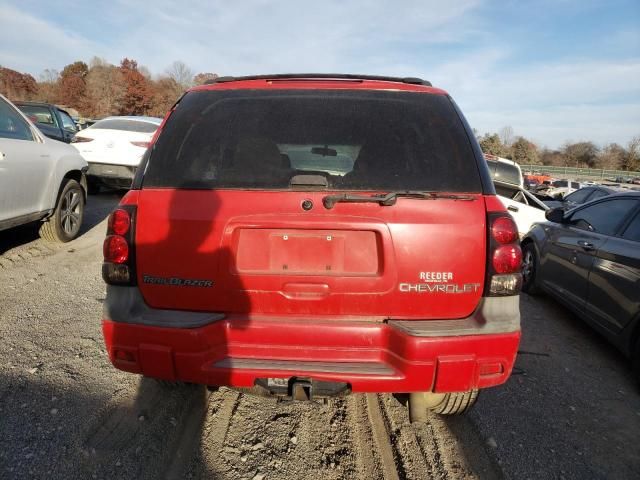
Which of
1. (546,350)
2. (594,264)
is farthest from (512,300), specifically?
(594,264)

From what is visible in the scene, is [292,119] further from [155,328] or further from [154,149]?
[155,328]

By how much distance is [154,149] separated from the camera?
2.13 metres

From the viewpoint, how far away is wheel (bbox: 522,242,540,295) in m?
5.36

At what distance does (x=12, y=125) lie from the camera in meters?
4.77

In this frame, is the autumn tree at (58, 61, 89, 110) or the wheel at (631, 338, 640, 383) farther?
the autumn tree at (58, 61, 89, 110)

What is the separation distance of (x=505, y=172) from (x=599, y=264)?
21.4 ft

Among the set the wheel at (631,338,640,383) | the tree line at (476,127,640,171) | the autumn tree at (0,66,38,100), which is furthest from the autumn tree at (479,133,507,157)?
the autumn tree at (0,66,38,100)

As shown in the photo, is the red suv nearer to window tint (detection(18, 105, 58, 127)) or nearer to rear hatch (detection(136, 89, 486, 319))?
rear hatch (detection(136, 89, 486, 319))

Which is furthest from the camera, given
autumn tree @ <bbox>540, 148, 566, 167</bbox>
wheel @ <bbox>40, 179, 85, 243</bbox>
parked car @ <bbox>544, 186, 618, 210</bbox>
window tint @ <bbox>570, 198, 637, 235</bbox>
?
autumn tree @ <bbox>540, 148, 566, 167</bbox>

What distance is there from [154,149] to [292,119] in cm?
72

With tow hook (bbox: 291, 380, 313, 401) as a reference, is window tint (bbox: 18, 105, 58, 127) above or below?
above

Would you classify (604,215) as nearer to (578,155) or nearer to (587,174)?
(587,174)

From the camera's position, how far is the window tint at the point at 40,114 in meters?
9.84

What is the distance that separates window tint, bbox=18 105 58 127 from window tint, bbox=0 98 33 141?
586cm
